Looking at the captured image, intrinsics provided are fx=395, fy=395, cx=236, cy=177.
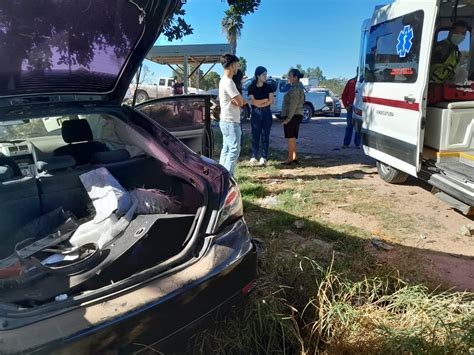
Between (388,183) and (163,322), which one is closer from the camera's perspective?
(163,322)

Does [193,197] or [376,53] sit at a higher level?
[376,53]

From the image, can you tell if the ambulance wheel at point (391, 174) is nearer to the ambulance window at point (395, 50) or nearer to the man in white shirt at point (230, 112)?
the ambulance window at point (395, 50)

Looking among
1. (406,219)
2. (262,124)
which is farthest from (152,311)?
(262,124)

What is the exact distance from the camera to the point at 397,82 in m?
4.87

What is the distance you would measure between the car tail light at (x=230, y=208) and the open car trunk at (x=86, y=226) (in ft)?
0.41

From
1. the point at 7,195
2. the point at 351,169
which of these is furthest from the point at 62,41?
the point at 351,169

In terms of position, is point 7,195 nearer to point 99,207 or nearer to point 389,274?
point 99,207

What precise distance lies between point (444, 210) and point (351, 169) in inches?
88.6

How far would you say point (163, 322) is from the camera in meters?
1.67

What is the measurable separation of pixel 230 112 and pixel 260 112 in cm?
173

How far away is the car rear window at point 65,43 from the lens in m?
2.26

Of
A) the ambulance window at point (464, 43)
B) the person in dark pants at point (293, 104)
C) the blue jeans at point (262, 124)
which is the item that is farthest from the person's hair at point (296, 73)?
the ambulance window at point (464, 43)

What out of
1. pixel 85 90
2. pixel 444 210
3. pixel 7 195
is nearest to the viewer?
pixel 7 195

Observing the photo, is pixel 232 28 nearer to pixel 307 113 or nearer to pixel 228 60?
pixel 307 113
